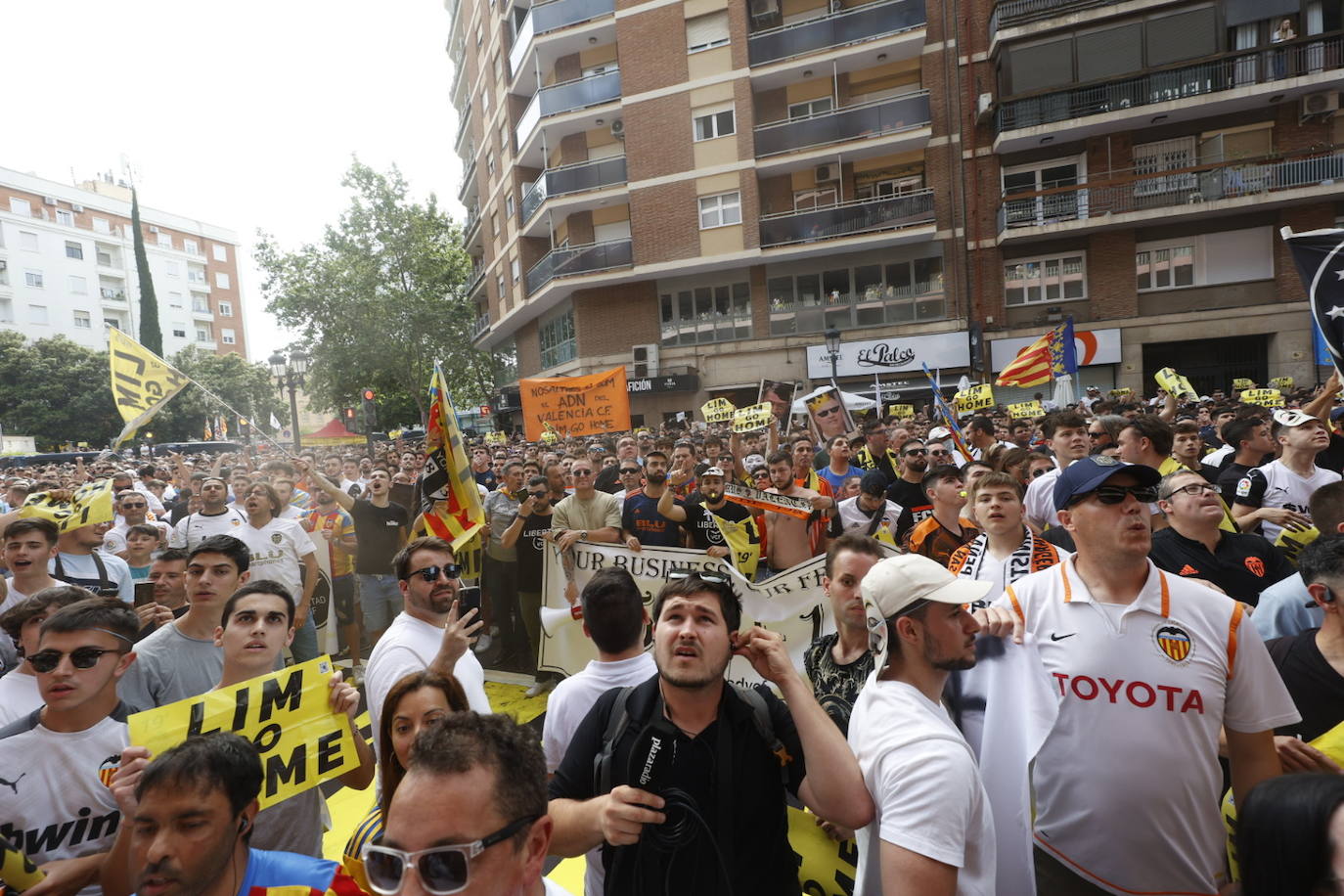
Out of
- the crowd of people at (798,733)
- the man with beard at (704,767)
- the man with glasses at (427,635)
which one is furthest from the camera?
the man with glasses at (427,635)

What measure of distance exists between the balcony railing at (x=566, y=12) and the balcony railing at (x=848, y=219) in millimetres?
10164

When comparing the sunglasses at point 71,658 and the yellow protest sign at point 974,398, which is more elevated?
the yellow protest sign at point 974,398

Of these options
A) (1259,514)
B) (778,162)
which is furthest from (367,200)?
(1259,514)

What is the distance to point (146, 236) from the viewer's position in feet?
221

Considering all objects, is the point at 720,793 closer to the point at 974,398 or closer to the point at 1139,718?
the point at 1139,718

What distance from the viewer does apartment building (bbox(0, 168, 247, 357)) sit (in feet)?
184

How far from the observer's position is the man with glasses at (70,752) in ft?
7.70

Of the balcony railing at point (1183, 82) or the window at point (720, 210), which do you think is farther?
the window at point (720, 210)

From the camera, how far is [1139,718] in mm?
2248

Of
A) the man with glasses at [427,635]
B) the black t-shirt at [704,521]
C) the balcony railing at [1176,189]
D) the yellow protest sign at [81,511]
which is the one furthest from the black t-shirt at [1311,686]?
the balcony railing at [1176,189]

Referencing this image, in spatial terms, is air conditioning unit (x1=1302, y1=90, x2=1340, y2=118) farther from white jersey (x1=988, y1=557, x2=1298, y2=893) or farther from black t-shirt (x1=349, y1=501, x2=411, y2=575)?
black t-shirt (x1=349, y1=501, x2=411, y2=575)

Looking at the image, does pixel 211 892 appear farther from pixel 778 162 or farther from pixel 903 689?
pixel 778 162

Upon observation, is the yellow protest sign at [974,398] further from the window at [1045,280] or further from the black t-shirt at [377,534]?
the window at [1045,280]

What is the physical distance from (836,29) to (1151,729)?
85.9ft
